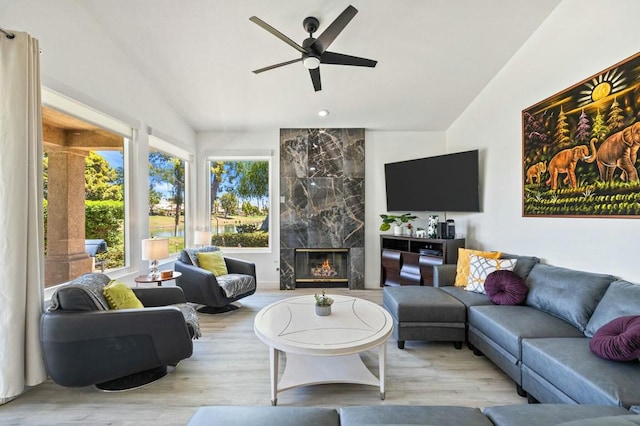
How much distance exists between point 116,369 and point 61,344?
1.30 ft

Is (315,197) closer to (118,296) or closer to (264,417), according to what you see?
(118,296)

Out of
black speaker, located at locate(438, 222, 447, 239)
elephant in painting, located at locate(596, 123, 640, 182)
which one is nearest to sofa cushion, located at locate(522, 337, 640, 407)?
elephant in painting, located at locate(596, 123, 640, 182)

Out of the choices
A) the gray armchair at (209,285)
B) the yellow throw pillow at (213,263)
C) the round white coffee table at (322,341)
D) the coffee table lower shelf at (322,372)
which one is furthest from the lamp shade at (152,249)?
the coffee table lower shelf at (322,372)

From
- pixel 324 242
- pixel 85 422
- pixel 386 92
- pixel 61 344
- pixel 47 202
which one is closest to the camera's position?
pixel 85 422

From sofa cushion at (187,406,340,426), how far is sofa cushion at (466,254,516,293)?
230 centimetres

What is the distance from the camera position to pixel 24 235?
1981mm

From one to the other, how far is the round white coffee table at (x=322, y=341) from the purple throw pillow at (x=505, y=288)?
116cm

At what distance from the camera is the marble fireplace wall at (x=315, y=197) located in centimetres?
491

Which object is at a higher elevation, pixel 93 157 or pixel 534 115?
pixel 534 115

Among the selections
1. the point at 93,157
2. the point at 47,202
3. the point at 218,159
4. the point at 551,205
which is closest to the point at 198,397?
the point at 47,202

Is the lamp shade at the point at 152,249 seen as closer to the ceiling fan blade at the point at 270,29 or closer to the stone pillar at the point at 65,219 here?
the stone pillar at the point at 65,219

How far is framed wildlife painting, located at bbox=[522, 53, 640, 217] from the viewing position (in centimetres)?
212

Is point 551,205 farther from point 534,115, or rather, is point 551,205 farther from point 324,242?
point 324,242

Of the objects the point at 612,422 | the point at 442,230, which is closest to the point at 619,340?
the point at 612,422
